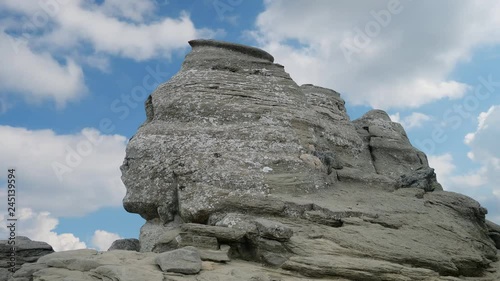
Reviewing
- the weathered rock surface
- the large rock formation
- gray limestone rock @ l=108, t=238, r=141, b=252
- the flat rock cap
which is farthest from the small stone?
the flat rock cap

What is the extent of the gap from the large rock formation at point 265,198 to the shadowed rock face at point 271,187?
1.8 inches

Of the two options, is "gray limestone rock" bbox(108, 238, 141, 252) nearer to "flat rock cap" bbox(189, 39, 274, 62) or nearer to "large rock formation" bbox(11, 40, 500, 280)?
"large rock formation" bbox(11, 40, 500, 280)

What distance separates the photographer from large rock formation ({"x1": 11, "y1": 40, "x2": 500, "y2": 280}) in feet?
47.9

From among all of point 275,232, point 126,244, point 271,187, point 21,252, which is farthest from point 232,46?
point 21,252

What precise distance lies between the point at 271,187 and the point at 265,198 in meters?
0.99

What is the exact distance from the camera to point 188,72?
2156 centimetres

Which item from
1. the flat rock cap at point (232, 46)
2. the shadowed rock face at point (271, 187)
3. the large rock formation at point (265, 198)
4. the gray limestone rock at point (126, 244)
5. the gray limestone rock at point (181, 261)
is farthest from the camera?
the flat rock cap at point (232, 46)

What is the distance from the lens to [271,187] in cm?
1809

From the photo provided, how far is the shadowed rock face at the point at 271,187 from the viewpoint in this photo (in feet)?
51.0

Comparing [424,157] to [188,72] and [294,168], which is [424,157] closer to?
[294,168]

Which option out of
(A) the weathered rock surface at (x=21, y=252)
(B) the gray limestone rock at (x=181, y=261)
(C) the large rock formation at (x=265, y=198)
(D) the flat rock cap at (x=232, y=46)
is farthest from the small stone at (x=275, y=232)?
(D) the flat rock cap at (x=232, y=46)

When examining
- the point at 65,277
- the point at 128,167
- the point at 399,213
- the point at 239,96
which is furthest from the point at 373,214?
the point at 65,277

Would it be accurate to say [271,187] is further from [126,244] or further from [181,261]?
[126,244]

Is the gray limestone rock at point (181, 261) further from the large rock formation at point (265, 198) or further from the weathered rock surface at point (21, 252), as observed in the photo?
the weathered rock surface at point (21, 252)
